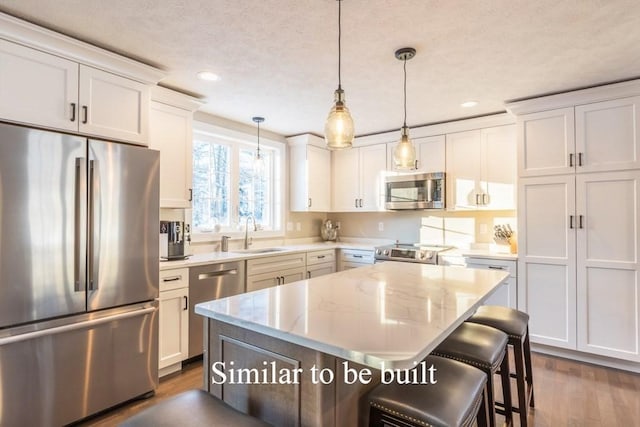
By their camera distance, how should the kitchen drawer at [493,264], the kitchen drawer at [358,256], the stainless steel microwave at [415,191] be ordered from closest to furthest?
the kitchen drawer at [493,264], the stainless steel microwave at [415,191], the kitchen drawer at [358,256]

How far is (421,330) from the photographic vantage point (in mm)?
1130

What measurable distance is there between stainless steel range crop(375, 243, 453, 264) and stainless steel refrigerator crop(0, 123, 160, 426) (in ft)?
8.18

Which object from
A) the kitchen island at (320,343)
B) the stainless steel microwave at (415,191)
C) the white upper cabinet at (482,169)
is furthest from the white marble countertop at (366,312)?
the stainless steel microwave at (415,191)

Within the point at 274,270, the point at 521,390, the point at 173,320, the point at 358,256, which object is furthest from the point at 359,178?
the point at 521,390

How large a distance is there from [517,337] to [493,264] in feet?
4.89

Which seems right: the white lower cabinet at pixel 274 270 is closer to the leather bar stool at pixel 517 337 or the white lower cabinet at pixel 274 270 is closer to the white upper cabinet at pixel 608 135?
the leather bar stool at pixel 517 337

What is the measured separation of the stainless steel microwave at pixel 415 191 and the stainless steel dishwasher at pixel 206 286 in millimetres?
2102

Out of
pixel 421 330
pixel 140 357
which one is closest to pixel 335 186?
pixel 140 357

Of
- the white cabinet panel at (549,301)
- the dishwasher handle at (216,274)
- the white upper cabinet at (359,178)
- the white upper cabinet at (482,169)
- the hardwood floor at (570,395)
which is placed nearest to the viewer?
the hardwood floor at (570,395)

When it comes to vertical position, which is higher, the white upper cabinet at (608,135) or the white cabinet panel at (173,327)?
the white upper cabinet at (608,135)

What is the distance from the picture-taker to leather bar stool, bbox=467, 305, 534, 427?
6.17 ft

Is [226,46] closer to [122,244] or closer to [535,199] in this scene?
[122,244]

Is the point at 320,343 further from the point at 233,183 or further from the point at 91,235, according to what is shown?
the point at 233,183

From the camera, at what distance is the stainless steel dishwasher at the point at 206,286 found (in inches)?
111
